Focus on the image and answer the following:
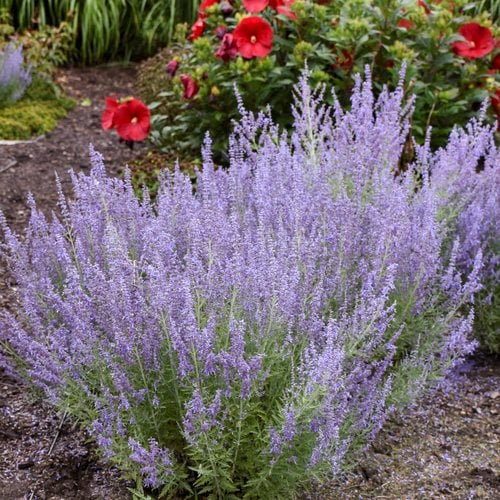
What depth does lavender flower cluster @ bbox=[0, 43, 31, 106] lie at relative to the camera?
19.7 feet

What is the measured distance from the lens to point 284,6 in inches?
178

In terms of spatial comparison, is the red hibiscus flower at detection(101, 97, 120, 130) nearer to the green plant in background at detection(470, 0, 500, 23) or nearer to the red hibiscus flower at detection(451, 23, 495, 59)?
the red hibiscus flower at detection(451, 23, 495, 59)

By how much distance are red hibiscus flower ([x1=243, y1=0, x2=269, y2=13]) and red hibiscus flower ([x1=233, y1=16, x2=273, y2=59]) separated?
0.15 m

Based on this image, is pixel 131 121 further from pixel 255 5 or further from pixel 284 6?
pixel 284 6

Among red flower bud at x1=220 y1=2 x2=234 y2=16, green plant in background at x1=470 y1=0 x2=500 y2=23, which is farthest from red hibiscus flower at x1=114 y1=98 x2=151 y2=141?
green plant in background at x1=470 y1=0 x2=500 y2=23

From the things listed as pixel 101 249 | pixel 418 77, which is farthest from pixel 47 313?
pixel 418 77

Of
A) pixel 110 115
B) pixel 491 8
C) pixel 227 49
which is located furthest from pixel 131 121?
pixel 491 8

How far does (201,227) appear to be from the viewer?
235 cm

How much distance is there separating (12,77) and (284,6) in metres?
2.64

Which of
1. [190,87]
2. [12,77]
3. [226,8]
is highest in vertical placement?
[226,8]

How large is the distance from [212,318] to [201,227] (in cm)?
52

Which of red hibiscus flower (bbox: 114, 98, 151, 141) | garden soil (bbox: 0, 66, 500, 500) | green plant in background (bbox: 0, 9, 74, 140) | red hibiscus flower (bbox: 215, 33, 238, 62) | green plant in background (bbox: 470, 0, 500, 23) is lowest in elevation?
garden soil (bbox: 0, 66, 500, 500)

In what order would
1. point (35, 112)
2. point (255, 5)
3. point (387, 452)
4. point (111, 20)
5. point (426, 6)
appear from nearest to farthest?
1. point (387, 452)
2. point (255, 5)
3. point (426, 6)
4. point (35, 112)
5. point (111, 20)

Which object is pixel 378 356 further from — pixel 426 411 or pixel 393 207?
pixel 393 207
